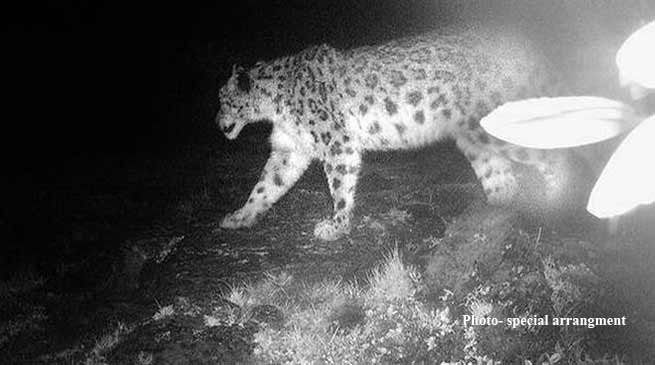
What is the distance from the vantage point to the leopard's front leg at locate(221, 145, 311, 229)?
6410 mm

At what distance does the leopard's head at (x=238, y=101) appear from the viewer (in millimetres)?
6594

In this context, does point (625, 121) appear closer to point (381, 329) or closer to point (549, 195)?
point (381, 329)

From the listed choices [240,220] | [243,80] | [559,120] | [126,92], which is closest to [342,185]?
[240,220]

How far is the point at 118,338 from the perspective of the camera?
174 inches

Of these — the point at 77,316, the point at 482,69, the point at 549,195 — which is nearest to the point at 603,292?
the point at 549,195

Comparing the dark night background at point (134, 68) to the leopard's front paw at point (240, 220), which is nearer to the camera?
the leopard's front paw at point (240, 220)

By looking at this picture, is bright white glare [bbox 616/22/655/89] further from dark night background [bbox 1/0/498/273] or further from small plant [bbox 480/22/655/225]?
dark night background [bbox 1/0/498/273]

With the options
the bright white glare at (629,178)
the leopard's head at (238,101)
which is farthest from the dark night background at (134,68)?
the bright white glare at (629,178)

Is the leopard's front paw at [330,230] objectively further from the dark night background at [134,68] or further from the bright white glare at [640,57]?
the bright white glare at [640,57]

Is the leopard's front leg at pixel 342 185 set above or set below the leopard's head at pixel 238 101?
below

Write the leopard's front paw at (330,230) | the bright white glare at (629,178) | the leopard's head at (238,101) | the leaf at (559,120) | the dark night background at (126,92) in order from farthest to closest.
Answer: the dark night background at (126,92) → the leopard's head at (238,101) → the leopard's front paw at (330,230) → the leaf at (559,120) → the bright white glare at (629,178)

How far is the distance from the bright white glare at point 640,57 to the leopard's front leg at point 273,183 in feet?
18.7

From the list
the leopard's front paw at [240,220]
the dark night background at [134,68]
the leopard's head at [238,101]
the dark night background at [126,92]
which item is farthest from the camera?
the dark night background at [134,68]

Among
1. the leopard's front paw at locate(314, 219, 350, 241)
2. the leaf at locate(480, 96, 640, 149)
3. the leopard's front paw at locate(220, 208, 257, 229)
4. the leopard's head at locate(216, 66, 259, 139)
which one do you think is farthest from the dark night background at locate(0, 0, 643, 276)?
the leaf at locate(480, 96, 640, 149)
